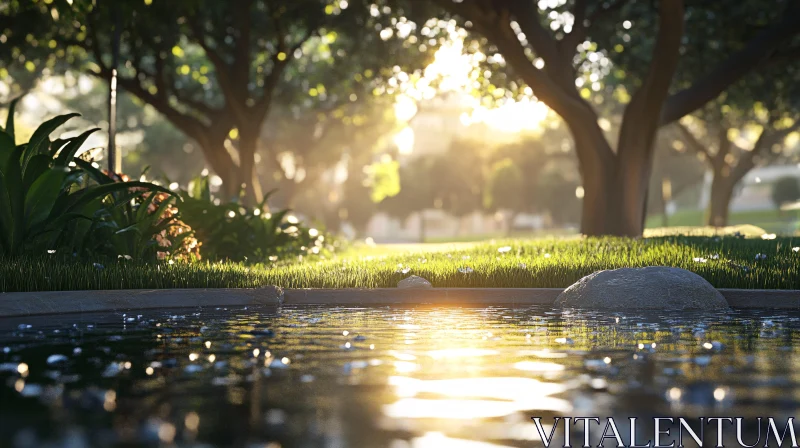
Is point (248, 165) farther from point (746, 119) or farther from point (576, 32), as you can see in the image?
point (746, 119)

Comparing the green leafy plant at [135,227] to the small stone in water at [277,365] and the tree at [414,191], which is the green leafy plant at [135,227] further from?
the tree at [414,191]

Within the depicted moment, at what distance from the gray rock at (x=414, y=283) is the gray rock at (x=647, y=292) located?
1.74 m

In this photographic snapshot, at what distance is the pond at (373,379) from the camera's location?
4.32m

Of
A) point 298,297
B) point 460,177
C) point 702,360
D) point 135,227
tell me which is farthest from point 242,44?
point 460,177

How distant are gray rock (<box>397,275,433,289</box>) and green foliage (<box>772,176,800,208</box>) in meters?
54.5

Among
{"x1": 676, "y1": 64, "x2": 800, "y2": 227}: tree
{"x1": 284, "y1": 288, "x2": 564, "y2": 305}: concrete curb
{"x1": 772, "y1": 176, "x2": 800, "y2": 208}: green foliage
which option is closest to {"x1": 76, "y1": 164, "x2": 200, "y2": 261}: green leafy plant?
{"x1": 284, "y1": 288, "x2": 564, "y2": 305}: concrete curb

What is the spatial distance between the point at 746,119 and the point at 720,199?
468 centimetres

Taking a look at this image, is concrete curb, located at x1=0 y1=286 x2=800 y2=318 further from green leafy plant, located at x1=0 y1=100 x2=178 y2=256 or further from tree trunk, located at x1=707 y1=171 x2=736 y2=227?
tree trunk, located at x1=707 y1=171 x2=736 y2=227

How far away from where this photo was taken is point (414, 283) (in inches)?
475

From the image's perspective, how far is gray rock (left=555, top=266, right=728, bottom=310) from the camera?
10.6 m

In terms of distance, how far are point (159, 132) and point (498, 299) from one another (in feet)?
164

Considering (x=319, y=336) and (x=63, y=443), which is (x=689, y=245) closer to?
(x=319, y=336)

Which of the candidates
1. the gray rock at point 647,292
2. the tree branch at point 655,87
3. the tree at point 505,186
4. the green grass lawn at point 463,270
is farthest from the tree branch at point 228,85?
the tree at point 505,186

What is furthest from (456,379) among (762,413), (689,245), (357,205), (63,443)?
(357,205)
